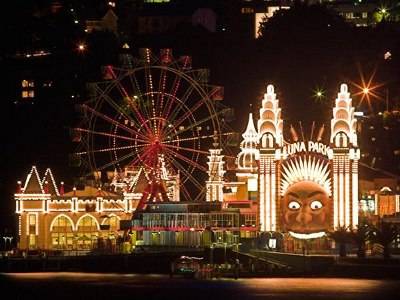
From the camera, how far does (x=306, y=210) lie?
12300cm

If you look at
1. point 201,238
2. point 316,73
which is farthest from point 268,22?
point 201,238

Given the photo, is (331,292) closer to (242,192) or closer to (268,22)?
(242,192)

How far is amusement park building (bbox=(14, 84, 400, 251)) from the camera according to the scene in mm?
122812

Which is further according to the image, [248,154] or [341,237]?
[248,154]

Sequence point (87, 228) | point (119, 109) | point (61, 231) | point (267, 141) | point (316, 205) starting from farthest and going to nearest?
point (87, 228)
point (61, 231)
point (119, 109)
point (267, 141)
point (316, 205)

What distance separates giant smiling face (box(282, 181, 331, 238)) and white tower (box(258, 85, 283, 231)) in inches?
40.7

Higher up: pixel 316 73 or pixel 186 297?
pixel 316 73

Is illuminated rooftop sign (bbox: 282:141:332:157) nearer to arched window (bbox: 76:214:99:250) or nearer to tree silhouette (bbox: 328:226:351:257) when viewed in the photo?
tree silhouette (bbox: 328:226:351:257)

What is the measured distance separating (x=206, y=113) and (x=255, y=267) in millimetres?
46055

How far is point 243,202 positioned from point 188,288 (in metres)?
16.8

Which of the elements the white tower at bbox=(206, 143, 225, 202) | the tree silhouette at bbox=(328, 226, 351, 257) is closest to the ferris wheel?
the white tower at bbox=(206, 143, 225, 202)

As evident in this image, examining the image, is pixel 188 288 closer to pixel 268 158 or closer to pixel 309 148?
pixel 268 158

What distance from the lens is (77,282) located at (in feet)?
392

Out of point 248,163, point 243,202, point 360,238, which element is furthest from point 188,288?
point 248,163
